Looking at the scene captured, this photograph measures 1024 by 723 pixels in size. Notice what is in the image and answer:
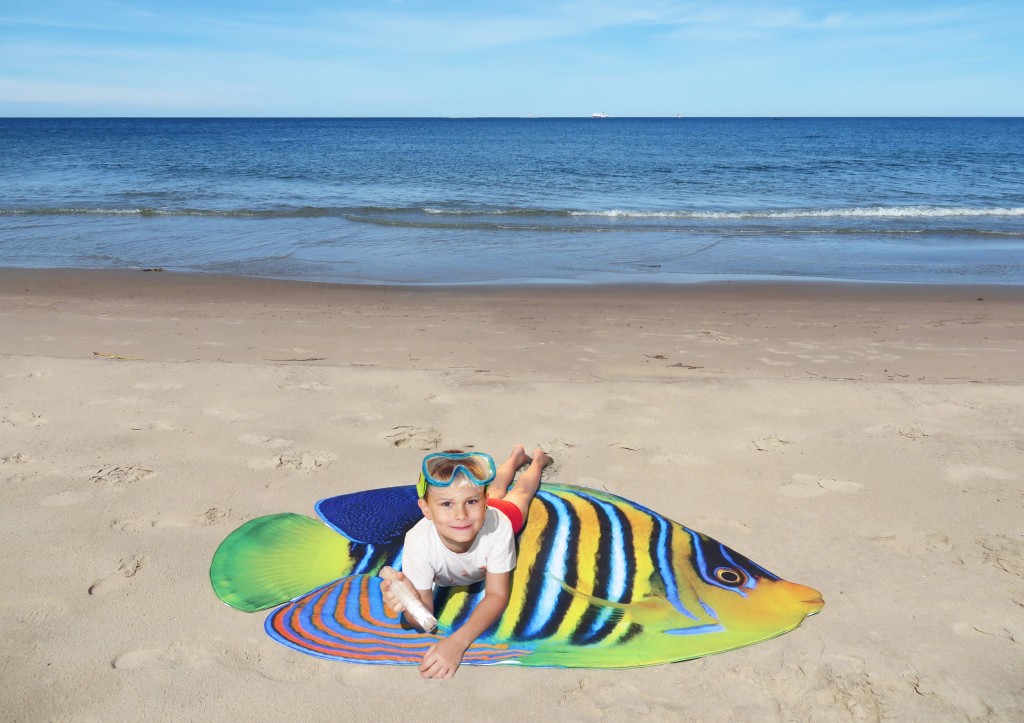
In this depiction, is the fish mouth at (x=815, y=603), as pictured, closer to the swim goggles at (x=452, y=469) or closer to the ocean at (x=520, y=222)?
the swim goggles at (x=452, y=469)

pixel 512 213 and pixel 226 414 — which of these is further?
pixel 512 213

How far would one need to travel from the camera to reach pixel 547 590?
3.19 meters

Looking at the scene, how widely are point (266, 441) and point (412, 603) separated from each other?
76.2 inches

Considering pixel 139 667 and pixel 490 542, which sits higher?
pixel 490 542

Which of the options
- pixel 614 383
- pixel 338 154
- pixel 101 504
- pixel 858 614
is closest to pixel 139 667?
pixel 101 504

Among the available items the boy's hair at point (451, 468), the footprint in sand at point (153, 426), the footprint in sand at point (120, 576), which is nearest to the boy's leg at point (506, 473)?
the boy's hair at point (451, 468)

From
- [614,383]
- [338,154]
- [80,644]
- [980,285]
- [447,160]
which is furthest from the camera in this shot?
[338,154]

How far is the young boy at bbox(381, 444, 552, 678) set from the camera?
9.23ft

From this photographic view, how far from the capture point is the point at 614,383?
216 inches

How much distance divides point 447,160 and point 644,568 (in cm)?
3482

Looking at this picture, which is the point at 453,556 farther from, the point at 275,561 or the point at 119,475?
the point at 119,475

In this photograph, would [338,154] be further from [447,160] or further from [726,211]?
[726,211]

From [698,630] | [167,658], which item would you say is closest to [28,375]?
[167,658]

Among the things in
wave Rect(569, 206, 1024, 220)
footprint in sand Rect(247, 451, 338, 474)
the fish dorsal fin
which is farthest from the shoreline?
wave Rect(569, 206, 1024, 220)
